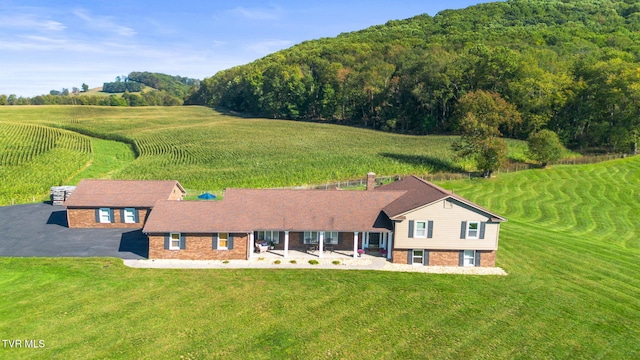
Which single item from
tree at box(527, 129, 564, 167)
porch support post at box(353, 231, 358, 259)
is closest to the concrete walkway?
porch support post at box(353, 231, 358, 259)

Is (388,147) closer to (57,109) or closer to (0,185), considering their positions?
(0,185)

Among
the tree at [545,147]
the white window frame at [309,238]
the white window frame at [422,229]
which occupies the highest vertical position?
the tree at [545,147]

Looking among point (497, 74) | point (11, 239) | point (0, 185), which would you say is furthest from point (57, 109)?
point (497, 74)

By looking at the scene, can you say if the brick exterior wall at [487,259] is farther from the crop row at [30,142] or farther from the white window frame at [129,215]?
the crop row at [30,142]

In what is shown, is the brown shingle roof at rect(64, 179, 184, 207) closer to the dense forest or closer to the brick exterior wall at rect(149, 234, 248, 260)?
the brick exterior wall at rect(149, 234, 248, 260)

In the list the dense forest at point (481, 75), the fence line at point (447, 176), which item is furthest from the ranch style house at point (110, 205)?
the dense forest at point (481, 75)

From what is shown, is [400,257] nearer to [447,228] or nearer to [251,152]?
[447,228]
